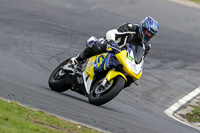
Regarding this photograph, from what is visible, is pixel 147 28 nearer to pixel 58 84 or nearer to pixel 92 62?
pixel 92 62

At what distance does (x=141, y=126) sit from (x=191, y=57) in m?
10.1

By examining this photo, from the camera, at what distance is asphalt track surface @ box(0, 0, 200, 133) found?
7.82 meters

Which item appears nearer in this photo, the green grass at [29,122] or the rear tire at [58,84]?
the green grass at [29,122]

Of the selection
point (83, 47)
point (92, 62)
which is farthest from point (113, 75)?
point (83, 47)

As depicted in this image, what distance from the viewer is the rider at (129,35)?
871 centimetres

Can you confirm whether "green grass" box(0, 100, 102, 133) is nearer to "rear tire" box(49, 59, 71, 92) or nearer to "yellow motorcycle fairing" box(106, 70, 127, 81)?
"yellow motorcycle fairing" box(106, 70, 127, 81)

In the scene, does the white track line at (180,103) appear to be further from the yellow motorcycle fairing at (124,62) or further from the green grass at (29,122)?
the green grass at (29,122)

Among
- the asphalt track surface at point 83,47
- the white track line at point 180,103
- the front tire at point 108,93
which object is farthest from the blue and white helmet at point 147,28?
the white track line at point 180,103

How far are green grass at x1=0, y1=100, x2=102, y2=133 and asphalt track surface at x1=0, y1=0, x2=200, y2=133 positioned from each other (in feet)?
1.80

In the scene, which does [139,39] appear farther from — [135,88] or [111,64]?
[135,88]

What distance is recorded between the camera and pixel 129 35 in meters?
8.95

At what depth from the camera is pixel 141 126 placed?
7633mm

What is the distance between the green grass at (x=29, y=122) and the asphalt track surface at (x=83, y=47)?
0.55 metres

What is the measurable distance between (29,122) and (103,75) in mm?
3393
